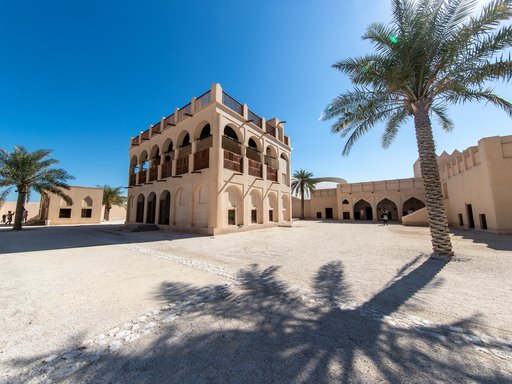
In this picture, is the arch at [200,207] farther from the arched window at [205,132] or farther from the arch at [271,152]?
the arch at [271,152]

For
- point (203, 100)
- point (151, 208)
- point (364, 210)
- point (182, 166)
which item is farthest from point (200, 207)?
point (364, 210)

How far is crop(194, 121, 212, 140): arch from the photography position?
1639 centimetres

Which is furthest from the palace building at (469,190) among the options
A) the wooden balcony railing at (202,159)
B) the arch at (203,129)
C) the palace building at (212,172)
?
the arch at (203,129)

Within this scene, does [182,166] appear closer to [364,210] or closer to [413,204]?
[364,210]

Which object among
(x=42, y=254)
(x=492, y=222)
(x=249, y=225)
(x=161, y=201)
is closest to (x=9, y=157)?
(x=161, y=201)

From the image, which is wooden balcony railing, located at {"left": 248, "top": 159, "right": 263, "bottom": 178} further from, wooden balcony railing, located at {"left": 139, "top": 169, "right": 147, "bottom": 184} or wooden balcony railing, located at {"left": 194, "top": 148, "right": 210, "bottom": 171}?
wooden balcony railing, located at {"left": 139, "top": 169, "right": 147, "bottom": 184}

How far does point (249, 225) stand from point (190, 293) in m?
12.4

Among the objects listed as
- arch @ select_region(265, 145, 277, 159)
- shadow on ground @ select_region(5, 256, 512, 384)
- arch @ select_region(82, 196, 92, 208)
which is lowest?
shadow on ground @ select_region(5, 256, 512, 384)

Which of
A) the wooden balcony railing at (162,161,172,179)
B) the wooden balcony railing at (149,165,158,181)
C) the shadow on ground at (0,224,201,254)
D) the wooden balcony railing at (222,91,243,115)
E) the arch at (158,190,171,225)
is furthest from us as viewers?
the wooden balcony railing at (149,165,158,181)

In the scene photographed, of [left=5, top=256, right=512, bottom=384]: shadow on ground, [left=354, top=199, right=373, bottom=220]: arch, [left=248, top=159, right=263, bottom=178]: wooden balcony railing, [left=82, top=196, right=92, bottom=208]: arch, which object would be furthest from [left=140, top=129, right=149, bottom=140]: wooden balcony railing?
[left=354, top=199, right=373, bottom=220]: arch

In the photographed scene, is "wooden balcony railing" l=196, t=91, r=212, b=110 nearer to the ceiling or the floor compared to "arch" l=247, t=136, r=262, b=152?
nearer to the ceiling

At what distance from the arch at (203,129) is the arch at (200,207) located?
180 inches

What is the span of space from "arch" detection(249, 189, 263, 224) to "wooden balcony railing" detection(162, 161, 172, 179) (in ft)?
24.7

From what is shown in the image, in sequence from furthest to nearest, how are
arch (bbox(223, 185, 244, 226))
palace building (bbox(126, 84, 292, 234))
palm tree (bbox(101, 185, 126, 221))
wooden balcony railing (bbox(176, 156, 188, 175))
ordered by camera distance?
1. palm tree (bbox(101, 185, 126, 221))
2. wooden balcony railing (bbox(176, 156, 188, 175))
3. arch (bbox(223, 185, 244, 226))
4. palace building (bbox(126, 84, 292, 234))
